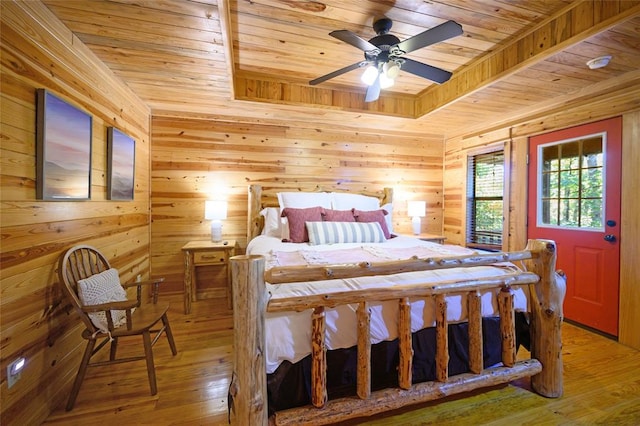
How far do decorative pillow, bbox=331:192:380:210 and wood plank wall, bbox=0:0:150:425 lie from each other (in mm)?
2215

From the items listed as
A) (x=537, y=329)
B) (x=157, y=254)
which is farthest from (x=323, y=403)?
(x=157, y=254)

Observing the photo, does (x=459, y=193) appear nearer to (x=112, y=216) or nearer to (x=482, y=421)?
(x=482, y=421)

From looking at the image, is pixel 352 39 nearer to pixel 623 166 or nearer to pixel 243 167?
pixel 243 167

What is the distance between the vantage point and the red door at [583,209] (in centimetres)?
230

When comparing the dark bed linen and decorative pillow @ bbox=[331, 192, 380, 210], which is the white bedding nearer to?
the dark bed linen

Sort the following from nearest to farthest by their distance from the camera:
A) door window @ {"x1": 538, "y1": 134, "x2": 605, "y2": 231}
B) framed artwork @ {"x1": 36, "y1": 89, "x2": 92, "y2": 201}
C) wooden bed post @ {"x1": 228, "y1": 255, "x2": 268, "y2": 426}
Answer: wooden bed post @ {"x1": 228, "y1": 255, "x2": 268, "y2": 426}
framed artwork @ {"x1": 36, "y1": 89, "x2": 92, "y2": 201}
door window @ {"x1": 538, "y1": 134, "x2": 605, "y2": 231}

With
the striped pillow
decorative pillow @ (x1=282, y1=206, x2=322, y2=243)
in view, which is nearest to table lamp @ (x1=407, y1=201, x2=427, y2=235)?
the striped pillow

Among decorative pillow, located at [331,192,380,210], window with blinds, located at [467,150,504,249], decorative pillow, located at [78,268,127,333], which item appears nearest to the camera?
decorative pillow, located at [78,268,127,333]

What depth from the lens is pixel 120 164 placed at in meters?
2.27

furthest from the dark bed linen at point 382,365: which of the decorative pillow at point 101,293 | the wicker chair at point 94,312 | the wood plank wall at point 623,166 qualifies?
the wood plank wall at point 623,166

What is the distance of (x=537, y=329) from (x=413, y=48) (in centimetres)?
189

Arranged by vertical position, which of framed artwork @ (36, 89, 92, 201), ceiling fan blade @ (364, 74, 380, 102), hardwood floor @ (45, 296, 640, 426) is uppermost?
ceiling fan blade @ (364, 74, 380, 102)

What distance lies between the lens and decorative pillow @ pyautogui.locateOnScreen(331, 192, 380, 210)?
10.7ft

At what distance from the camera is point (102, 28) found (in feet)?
5.37
